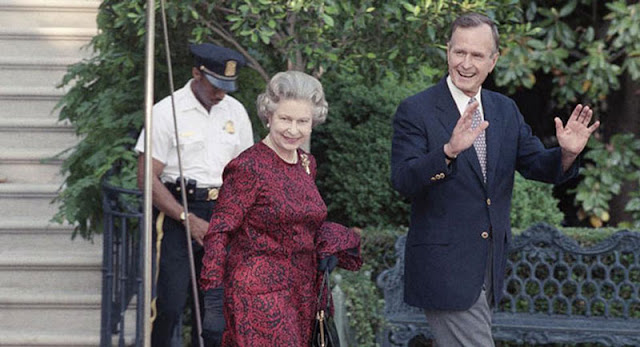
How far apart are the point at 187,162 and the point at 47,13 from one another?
13.5ft

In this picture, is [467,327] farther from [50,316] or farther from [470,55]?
[50,316]

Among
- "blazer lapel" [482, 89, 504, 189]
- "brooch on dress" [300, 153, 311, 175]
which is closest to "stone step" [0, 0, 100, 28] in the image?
"brooch on dress" [300, 153, 311, 175]

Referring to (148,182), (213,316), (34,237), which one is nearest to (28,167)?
(34,237)

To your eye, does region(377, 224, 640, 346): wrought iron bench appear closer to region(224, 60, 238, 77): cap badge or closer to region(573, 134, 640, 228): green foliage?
region(573, 134, 640, 228): green foliage

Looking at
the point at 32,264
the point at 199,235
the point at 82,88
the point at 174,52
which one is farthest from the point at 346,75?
the point at 199,235

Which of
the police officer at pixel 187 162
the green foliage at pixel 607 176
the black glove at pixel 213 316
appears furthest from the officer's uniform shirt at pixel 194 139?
the green foliage at pixel 607 176

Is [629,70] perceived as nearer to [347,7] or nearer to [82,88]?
[347,7]

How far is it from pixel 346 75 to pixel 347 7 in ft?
6.75

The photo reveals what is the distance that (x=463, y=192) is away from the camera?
13.3 feet

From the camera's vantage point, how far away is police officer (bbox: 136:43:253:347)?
5.29 meters

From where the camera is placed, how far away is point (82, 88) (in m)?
7.29

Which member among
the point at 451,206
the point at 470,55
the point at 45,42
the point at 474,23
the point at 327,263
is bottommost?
the point at 327,263

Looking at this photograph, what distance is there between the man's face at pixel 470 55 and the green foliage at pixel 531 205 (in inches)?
147

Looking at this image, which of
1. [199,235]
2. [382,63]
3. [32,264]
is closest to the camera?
[199,235]
